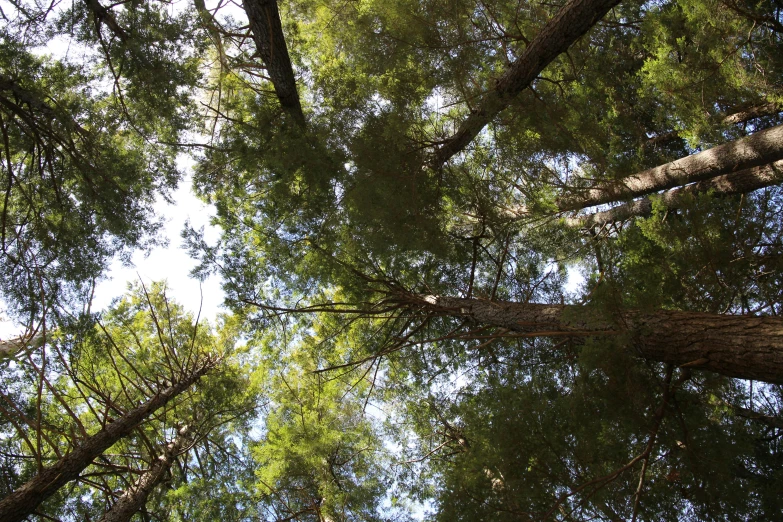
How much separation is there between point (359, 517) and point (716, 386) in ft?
15.8

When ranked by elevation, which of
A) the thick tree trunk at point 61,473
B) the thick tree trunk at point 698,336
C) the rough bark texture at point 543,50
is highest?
the rough bark texture at point 543,50

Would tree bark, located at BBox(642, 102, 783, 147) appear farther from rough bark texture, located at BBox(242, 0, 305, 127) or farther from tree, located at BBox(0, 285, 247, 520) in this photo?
tree, located at BBox(0, 285, 247, 520)

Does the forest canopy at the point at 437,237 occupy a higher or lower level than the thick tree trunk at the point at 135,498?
higher

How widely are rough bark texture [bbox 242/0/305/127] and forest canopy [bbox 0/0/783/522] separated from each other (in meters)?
0.03

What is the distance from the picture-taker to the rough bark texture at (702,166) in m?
4.41

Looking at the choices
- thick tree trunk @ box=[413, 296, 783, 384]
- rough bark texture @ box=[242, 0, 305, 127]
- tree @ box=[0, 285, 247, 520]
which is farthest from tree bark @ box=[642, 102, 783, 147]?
tree @ box=[0, 285, 247, 520]

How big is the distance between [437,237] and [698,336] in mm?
2550

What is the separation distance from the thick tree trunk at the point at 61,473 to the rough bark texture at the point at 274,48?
12.3 feet

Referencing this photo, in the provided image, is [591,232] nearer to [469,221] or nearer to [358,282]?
[469,221]

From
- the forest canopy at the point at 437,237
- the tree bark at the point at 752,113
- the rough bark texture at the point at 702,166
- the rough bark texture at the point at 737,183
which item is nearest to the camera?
the forest canopy at the point at 437,237

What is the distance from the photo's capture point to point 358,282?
18.8ft

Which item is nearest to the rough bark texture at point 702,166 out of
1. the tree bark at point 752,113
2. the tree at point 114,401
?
the tree bark at point 752,113

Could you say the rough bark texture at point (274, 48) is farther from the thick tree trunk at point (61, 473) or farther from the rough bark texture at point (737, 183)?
the rough bark texture at point (737, 183)

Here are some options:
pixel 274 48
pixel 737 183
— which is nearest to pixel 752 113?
pixel 737 183
